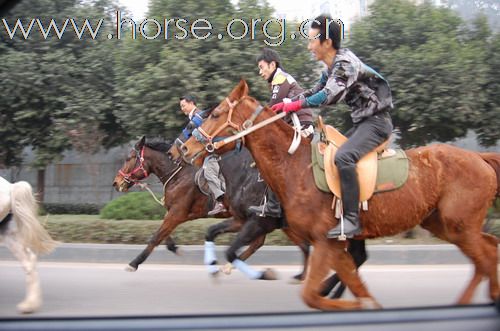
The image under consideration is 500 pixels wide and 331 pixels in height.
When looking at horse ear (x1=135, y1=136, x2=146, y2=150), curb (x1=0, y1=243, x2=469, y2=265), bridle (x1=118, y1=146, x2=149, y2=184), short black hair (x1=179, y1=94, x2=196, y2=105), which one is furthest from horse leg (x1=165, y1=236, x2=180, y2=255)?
short black hair (x1=179, y1=94, x2=196, y2=105)

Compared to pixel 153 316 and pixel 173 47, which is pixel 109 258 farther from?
pixel 153 316

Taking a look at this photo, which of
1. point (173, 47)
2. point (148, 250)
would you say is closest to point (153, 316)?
point (173, 47)

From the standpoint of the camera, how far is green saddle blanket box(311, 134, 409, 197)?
13.8 feet

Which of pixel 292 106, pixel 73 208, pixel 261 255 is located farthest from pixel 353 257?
pixel 73 208

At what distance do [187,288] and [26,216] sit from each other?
6.27 ft

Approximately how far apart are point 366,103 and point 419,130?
7.13ft

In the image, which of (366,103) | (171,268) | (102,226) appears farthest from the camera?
(102,226)

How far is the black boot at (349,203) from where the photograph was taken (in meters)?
4.07

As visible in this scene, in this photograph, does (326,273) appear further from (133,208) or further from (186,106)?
(133,208)

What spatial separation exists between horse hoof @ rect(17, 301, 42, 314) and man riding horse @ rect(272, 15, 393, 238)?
1920 mm

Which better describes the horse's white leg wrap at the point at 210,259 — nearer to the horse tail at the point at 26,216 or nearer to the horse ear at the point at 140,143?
the horse tail at the point at 26,216

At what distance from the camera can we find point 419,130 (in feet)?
21.2

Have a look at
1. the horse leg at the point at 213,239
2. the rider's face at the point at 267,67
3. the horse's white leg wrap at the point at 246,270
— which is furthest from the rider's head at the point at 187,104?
the horse's white leg wrap at the point at 246,270

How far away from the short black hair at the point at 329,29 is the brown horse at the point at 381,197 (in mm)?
665
